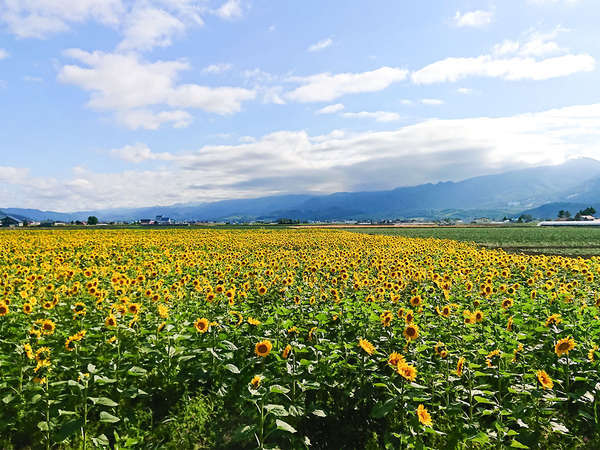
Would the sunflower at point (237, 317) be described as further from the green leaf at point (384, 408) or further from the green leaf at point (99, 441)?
the green leaf at point (384, 408)

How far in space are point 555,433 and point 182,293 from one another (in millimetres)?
8021

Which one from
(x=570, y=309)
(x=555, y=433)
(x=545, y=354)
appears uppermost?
(x=570, y=309)

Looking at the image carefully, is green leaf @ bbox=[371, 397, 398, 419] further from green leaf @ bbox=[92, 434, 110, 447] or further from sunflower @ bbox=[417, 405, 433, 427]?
green leaf @ bbox=[92, 434, 110, 447]

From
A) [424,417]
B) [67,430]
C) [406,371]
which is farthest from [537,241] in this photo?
[67,430]

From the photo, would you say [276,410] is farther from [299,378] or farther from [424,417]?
[424,417]

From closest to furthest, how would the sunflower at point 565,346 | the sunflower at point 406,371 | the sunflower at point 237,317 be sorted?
the sunflower at point 406,371 < the sunflower at point 565,346 < the sunflower at point 237,317

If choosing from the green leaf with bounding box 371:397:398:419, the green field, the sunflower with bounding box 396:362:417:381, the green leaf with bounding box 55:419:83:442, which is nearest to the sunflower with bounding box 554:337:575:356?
the sunflower with bounding box 396:362:417:381

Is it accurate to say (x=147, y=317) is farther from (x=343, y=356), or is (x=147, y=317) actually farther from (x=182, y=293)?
(x=343, y=356)

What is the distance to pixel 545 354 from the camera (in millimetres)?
6309

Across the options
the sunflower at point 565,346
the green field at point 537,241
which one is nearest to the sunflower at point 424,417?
the sunflower at point 565,346

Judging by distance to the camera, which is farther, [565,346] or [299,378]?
[299,378]

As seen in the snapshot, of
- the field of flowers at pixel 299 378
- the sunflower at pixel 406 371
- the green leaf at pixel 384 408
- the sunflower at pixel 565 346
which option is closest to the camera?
the green leaf at pixel 384 408

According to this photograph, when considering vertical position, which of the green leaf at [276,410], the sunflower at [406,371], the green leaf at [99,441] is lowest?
the green leaf at [99,441]

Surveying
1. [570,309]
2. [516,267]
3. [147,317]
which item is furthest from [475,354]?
[516,267]
